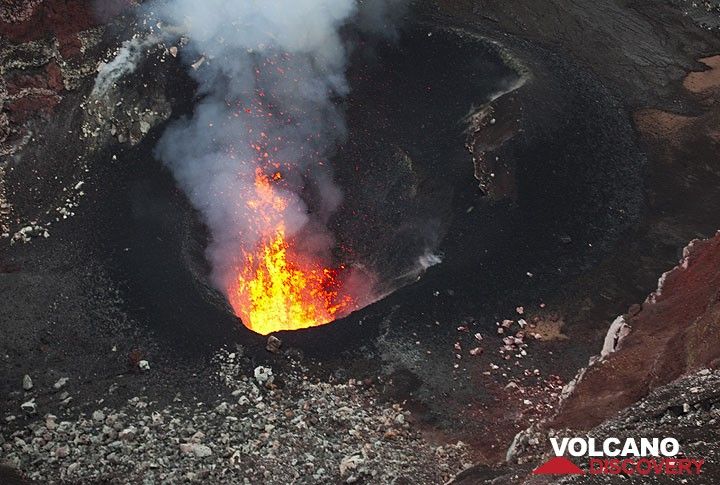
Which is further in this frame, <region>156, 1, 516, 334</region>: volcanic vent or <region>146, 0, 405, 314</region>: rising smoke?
<region>146, 0, 405, 314</region>: rising smoke

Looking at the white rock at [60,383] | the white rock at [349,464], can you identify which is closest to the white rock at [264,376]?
the white rock at [349,464]

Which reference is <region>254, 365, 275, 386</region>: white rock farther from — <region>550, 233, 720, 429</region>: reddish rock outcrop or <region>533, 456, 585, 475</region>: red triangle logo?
<region>533, 456, 585, 475</region>: red triangle logo

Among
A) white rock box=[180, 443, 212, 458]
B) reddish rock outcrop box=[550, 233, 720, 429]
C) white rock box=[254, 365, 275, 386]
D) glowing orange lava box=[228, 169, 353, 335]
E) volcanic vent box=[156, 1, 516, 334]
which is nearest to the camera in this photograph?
reddish rock outcrop box=[550, 233, 720, 429]

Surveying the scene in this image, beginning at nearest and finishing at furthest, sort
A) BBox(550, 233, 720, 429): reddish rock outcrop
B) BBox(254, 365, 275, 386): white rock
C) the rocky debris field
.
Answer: BBox(550, 233, 720, 429): reddish rock outcrop
the rocky debris field
BBox(254, 365, 275, 386): white rock

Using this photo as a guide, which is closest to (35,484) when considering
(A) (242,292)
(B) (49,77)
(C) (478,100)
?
(A) (242,292)

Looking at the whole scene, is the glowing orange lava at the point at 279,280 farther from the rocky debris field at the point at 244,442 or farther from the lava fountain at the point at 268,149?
the rocky debris field at the point at 244,442

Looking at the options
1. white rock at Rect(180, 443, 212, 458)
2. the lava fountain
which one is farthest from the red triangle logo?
the lava fountain
